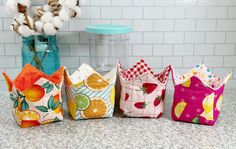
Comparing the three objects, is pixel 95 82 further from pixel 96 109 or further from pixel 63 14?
pixel 63 14

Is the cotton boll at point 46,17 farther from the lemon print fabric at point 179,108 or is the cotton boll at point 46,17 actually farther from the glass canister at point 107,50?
the lemon print fabric at point 179,108

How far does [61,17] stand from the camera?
1.31 meters

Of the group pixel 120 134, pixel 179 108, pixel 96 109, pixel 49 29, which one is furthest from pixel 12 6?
pixel 179 108

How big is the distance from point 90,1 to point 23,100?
0.63 meters

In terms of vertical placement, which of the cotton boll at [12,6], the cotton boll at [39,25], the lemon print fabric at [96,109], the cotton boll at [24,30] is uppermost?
the cotton boll at [12,6]

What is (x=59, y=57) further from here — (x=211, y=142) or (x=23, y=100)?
(x=211, y=142)

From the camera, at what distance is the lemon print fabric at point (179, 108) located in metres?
1.18

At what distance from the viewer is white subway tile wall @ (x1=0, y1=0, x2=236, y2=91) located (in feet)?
5.04

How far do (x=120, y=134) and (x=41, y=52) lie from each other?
21.3 inches

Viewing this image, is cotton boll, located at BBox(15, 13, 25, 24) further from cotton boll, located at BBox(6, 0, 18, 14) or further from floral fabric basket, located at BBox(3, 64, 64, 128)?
floral fabric basket, located at BBox(3, 64, 64, 128)

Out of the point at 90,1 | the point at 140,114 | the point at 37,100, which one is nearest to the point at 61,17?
the point at 90,1

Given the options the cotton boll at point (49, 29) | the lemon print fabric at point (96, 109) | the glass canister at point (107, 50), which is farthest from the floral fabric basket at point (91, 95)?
the glass canister at point (107, 50)

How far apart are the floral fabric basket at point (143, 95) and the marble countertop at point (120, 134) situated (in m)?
0.03

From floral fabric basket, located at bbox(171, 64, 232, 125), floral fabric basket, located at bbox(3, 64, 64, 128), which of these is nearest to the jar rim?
floral fabric basket, located at bbox(3, 64, 64, 128)
